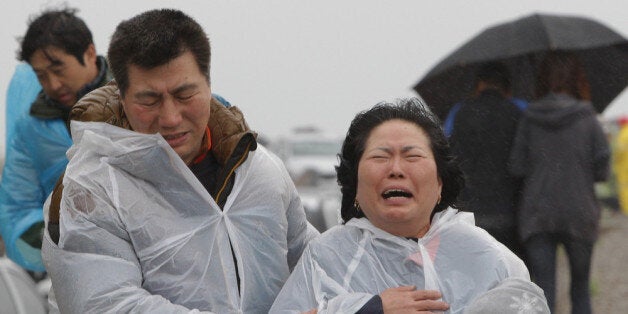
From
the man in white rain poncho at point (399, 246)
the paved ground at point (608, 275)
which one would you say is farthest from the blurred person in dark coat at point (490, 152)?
the man in white rain poncho at point (399, 246)

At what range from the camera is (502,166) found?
256 inches

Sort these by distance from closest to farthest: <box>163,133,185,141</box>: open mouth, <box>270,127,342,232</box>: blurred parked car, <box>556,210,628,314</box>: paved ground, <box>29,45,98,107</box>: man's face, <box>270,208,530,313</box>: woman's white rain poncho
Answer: <box>270,208,530,313</box>: woman's white rain poncho → <box>163,133,185,141</box>: open mouth → <box>29,45,98,107</box>: man's face → <box>556,210,628,314</box>: paved ground → <box>270,127,342,232</box>: blurred parked car

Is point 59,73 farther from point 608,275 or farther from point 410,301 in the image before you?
point 608,275

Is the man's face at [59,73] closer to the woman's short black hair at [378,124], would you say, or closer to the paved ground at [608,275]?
the woman's short black hair at [378,124]

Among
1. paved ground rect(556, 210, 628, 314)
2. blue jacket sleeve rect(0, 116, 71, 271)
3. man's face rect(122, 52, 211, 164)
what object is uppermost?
man's face rect(122, 52, 211, 164)

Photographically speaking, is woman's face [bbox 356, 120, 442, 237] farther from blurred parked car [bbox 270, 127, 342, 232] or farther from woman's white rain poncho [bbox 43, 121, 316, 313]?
blurred parked car [bbox 270, 127, 342, 232]

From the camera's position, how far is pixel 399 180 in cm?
299

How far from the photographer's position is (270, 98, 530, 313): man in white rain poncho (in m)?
2.90

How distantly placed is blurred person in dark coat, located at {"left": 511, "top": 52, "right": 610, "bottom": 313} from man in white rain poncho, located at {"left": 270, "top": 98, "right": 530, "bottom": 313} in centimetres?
336

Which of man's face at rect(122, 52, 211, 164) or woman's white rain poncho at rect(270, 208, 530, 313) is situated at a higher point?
man's face at rect(122, 52, 211, 164)

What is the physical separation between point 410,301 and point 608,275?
8638 millimetres

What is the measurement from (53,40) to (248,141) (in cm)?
161

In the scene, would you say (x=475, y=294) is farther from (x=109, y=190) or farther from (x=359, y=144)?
(x=109, y=190)

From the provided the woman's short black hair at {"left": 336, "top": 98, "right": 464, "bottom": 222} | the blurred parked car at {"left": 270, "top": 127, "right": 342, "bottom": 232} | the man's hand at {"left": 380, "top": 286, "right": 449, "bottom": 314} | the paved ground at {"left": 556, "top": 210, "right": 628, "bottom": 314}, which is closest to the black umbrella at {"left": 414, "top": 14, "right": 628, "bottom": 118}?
the paved ground at {"left": 556, "top": 210, "right": 628, "bottom": 314}
